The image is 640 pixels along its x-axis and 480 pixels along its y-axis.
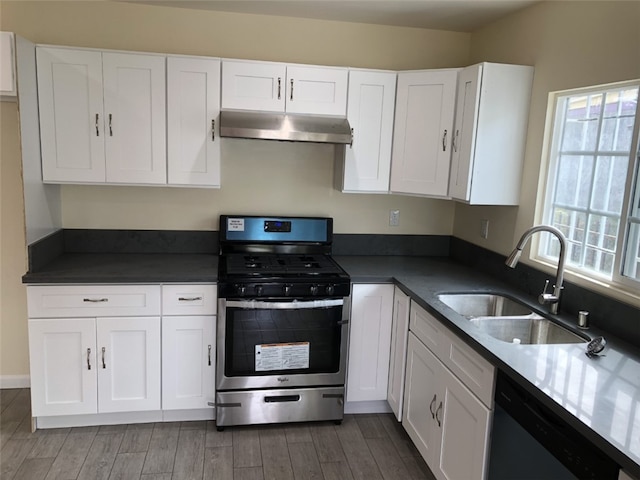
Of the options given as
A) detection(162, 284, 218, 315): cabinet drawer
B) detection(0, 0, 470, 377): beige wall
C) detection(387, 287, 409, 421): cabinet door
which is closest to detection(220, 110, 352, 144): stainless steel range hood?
detection(0, 0, 470, 377): beige wall

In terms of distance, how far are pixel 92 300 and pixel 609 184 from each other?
265 cm

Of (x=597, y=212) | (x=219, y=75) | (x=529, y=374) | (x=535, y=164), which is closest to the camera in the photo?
(x=529, y=374)

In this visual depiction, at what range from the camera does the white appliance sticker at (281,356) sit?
9.36 ft

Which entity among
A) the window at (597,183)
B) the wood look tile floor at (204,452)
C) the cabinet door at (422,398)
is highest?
the window at (597,183)

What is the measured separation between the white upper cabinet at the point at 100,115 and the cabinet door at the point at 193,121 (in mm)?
52

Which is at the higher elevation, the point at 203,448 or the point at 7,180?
the point at 7,180

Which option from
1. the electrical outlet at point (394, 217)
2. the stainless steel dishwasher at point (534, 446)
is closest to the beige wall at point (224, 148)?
the electrical outlet at point (394, 217)

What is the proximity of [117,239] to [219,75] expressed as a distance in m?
1.24

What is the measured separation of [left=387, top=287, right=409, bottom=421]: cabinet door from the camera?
112 inches

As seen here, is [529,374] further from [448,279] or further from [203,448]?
[203,448]

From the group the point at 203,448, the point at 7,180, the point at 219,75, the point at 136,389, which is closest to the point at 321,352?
the point at 203,448

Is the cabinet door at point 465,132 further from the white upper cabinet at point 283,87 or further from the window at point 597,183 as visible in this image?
the white upper cabinet at point 283,87

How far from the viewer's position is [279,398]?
2910 millimetres

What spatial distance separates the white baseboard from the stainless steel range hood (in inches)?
82.1
